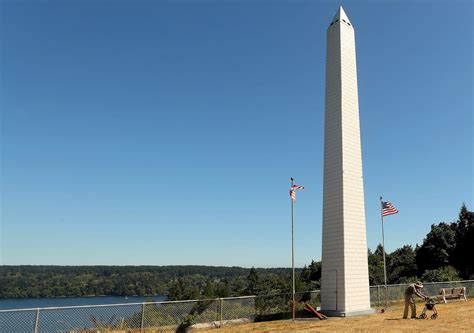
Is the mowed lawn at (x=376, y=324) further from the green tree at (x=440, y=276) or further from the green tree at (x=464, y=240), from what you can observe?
the green tree at (x=464, y=240)

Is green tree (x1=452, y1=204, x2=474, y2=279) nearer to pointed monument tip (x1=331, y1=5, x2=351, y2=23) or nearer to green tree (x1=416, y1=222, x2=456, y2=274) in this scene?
green tree (x1=416, y1=222, x2=456, y2=274)

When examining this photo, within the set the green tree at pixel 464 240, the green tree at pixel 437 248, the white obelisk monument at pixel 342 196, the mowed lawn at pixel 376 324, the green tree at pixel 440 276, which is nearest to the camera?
the mowed lawn at pixel 376 324

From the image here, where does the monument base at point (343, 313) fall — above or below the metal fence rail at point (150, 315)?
below

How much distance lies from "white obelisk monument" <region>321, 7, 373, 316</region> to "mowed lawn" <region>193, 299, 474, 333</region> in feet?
4.76

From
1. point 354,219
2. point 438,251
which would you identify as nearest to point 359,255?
point 354,219

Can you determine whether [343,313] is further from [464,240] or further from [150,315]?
[464,240]

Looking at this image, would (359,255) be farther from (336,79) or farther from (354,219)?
(336,79)

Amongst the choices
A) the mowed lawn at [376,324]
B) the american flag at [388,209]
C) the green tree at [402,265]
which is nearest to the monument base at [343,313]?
the mowed lawn at [376,324]

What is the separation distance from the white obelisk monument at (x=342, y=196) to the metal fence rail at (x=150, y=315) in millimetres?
1961

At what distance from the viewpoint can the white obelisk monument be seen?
1888 cm

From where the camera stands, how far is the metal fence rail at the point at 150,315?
11734 mm

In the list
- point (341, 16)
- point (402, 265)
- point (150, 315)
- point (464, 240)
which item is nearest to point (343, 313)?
point (150, 315)

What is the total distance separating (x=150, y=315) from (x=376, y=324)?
8048 millimetres

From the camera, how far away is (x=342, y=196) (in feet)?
63.3
